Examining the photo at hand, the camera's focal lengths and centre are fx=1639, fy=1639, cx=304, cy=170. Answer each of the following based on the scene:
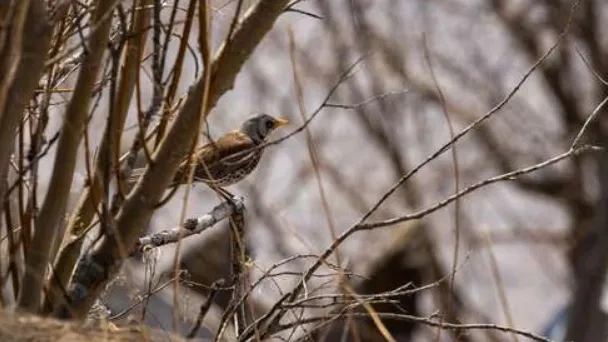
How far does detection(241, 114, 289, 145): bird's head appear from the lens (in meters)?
4.64

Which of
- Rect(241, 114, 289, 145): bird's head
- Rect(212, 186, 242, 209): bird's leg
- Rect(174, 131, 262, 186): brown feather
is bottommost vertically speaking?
Rect(212, 186, 242, 209): bird's leg

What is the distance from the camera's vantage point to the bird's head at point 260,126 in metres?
4.64

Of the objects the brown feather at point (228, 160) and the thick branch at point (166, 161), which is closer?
the thick branch at point (166, 161)

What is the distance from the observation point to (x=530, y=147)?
1278cm

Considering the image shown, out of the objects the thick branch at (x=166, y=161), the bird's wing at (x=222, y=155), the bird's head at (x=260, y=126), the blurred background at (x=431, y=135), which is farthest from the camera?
the blurred background at (x=431, y=135)

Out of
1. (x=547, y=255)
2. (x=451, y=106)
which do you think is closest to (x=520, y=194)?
(x=547, y=255)

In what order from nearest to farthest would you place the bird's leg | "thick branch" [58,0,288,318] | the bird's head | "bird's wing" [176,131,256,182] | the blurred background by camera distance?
"thick branch" [58,0,288,318] < the bird's leg < "bird's wing" [176,131,256,182] < the bird's head < the blurred background

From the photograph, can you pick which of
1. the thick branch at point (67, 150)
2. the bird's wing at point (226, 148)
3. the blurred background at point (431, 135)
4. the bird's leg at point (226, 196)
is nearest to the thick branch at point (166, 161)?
the thick branch at point (67, 150)

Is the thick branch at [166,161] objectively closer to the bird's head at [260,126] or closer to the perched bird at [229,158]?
the perched bird at [229,158]

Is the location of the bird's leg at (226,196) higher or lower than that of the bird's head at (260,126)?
lower

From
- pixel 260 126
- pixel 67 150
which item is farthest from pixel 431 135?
pixel 67 150

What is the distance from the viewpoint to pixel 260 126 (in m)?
4.70

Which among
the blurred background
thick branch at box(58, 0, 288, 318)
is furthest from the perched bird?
the blurred background

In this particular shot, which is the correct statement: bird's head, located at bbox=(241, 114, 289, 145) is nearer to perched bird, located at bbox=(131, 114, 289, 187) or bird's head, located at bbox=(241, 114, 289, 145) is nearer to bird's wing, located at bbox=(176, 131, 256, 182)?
perched bird, located at bbox=(131, 114, 289, 187)
